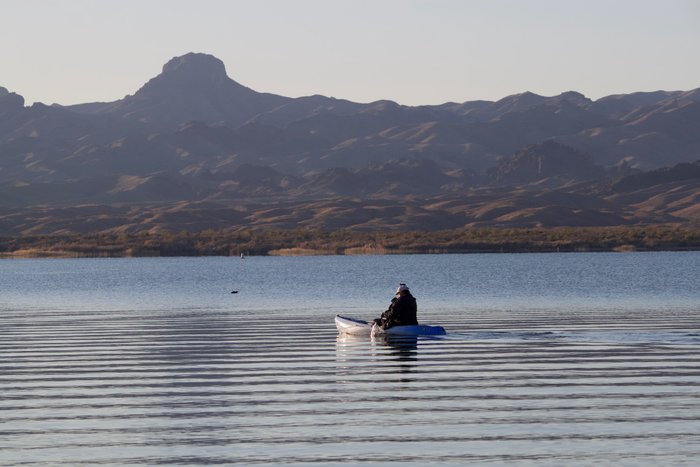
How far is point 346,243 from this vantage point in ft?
529

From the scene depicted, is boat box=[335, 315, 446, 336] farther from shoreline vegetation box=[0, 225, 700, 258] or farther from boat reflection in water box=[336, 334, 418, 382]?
shoreline vegetation box=[0, 225, 700, 258]

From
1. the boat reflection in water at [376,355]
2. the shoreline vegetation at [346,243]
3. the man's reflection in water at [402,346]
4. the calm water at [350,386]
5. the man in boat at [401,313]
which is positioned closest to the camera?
the calm water at [350,386]

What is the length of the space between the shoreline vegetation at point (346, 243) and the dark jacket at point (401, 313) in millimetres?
111691

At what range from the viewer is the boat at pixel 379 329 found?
1505 inches

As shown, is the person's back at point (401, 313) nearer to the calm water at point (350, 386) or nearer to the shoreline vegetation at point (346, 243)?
the calm water at point (350, 386)

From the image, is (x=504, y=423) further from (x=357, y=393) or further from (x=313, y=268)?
(x=313, y=268)

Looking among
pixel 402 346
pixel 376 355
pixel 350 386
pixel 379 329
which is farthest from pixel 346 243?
pixel 350 386

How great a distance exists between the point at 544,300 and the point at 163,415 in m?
37.1

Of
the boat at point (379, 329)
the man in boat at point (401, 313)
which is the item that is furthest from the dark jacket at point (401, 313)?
the boat at point (379, 329)

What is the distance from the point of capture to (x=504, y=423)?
21.6m

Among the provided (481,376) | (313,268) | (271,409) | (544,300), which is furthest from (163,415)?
(313,268)

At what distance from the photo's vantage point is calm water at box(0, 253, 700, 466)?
1969cm

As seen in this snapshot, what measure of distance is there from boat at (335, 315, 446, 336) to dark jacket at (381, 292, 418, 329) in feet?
0.52

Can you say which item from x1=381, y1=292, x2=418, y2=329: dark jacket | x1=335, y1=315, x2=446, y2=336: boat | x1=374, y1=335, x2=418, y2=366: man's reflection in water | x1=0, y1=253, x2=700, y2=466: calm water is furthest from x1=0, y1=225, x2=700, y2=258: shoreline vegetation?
x1=381, y1=292, x2=418, y2=329: dark jacket
